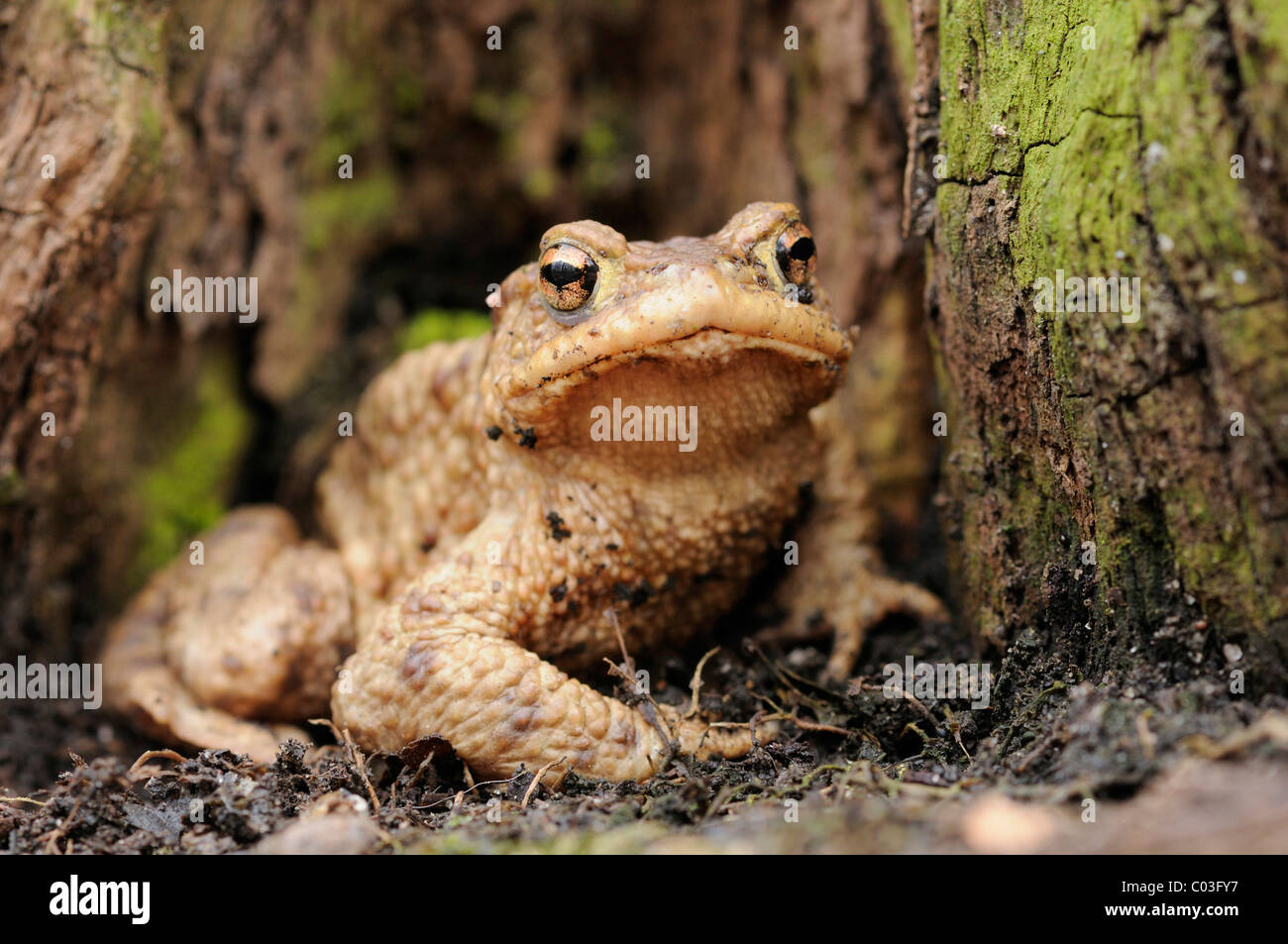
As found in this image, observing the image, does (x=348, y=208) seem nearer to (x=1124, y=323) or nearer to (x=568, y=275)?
(x=568, y=275)

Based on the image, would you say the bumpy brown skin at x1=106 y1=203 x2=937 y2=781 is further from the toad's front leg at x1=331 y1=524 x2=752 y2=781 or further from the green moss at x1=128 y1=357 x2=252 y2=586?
the green moss at x1=128 y1=357 x2=252 y2=586

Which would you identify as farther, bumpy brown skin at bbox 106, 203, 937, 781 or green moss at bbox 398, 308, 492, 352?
green moss at bbox 398, 308, 492, 352

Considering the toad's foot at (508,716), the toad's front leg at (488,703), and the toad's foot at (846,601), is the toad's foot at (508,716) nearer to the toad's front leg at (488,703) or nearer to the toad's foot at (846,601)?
the toad's front leg at (488,703)

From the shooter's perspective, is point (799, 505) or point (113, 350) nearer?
point (799, 505)

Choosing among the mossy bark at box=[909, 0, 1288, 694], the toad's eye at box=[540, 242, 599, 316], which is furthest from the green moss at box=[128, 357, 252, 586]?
the mossy bark at box=[909, 0, 1288, 694]

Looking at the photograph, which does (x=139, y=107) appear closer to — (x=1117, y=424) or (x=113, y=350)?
(x=113, y=350)

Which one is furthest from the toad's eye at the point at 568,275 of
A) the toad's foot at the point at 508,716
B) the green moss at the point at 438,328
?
the green moss at the point at 438,328
